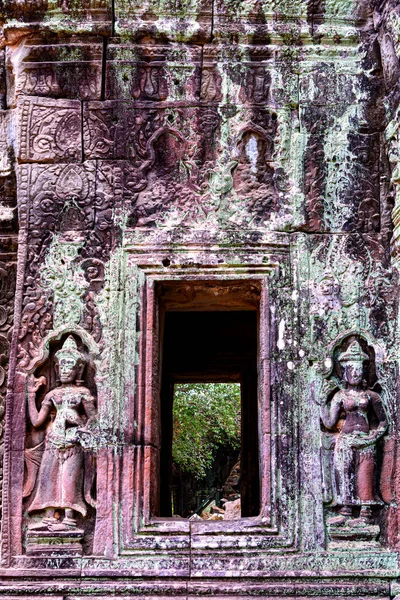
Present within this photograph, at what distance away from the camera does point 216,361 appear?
991cm

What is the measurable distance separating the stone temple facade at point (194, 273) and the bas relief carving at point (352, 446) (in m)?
0.02

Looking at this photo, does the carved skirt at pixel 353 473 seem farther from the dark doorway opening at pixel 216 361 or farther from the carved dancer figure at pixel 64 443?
the dark doorway opening at pixel 216 361

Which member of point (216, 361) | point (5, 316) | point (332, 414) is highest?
point (216, 361)

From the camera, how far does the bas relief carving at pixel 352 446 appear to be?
239 inches

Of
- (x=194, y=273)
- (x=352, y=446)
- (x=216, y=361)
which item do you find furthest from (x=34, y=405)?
(x=216, y=361)

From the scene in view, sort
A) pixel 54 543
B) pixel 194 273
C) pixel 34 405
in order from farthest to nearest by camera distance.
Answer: pixel 194 273, pixel 34 405, pixel 54 543

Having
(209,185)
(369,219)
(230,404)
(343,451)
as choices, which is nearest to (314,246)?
(369,219)

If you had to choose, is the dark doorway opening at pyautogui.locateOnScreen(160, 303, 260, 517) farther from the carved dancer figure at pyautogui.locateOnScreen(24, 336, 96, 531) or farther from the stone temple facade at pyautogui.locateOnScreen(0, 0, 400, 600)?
the carved dancer figure at pyautogui.locateOnScreen(24, 336, 96, 531)

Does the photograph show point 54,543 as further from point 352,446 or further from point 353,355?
point 353,355

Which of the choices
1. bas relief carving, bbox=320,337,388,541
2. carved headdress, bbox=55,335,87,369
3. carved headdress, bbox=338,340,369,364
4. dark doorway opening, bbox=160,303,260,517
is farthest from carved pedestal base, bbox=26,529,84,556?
dark doorway opening, bbox=160,303,260,517

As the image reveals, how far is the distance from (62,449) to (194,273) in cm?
169

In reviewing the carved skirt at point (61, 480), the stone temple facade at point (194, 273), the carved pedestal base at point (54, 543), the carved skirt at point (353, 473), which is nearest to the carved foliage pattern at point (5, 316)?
the stone temple facade at point (194, 273)

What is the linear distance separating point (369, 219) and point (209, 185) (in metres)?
1.32

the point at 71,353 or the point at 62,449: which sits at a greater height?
the point at 71,353
